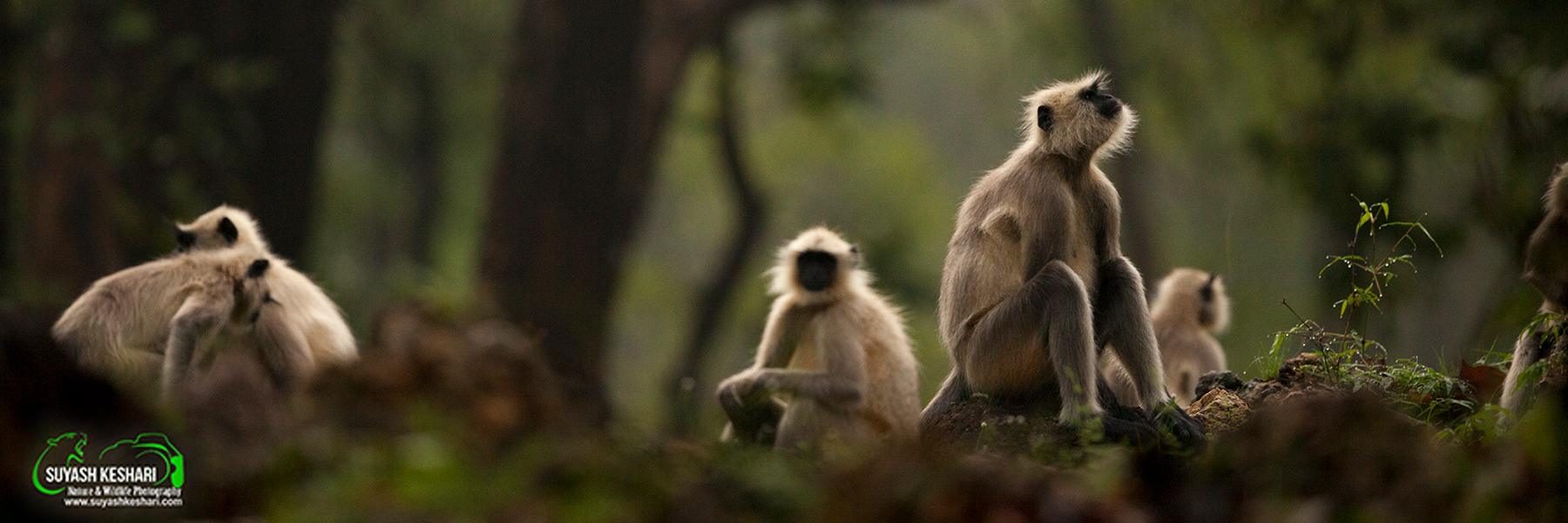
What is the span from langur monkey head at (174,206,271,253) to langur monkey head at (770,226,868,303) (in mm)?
2425

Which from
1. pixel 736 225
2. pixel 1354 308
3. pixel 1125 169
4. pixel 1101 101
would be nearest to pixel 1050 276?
pixel 1101 101

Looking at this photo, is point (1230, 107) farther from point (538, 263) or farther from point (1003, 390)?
point (1003, 390)

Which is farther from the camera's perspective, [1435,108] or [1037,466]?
[1435,108]

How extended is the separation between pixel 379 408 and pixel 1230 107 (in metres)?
14.5

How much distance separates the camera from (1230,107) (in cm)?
1582

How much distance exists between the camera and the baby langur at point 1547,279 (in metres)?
3.88

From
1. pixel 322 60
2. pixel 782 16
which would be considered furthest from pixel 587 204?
pixel 782 16

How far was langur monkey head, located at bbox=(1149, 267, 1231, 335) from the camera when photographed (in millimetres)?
8055

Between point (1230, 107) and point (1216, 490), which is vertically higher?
point (1230, 107)

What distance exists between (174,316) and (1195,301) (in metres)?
5.93

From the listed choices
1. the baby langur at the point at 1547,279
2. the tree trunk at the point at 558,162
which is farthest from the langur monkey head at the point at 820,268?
the tree trunk at the point at 558,162

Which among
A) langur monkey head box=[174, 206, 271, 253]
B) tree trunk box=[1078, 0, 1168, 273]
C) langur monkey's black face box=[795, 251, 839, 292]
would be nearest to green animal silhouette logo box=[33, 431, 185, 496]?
langur monkey head box=[174, 206, 271, 253]

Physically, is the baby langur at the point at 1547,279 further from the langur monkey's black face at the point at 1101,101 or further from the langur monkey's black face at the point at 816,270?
the langur monkey's black face at the point at 816,270

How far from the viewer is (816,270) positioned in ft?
20.0
